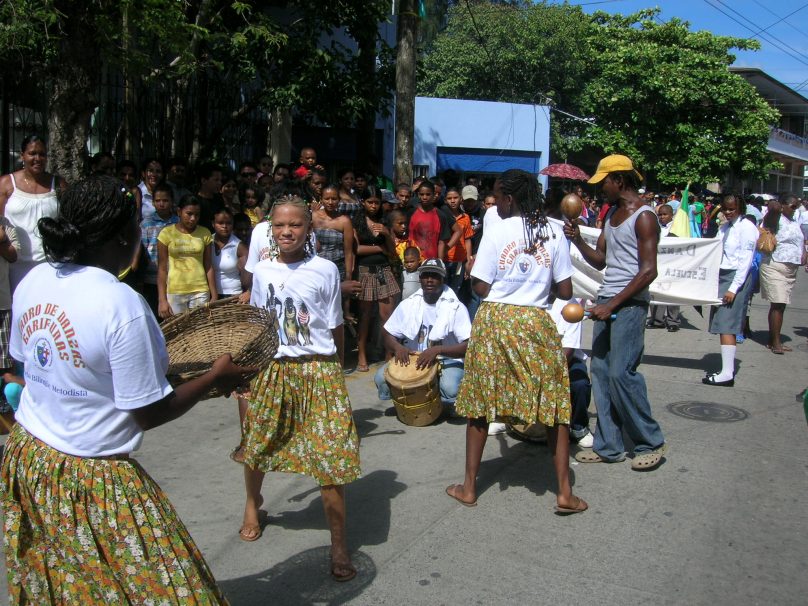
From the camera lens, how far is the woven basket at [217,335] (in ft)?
9.12

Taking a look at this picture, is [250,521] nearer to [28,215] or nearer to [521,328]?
[521,328]

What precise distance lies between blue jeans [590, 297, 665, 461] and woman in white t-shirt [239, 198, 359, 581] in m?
2.14

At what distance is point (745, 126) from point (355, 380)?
83.0ft

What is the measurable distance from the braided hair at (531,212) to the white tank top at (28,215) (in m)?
3.27

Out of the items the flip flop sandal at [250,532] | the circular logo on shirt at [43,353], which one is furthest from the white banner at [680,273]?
the circular logo on shirt at [43,353]

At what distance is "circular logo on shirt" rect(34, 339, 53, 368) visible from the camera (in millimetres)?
2229

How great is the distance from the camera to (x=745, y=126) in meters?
28.5

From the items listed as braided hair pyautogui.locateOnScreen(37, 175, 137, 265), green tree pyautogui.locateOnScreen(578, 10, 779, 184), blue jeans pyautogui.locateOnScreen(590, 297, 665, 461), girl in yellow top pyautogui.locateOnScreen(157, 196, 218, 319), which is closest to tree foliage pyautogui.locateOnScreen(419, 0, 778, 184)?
green tree pyautogui.locateOnScreen(578, 10, 779, 184)

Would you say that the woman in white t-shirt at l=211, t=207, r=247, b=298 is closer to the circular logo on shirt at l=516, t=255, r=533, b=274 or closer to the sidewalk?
the sidewalk

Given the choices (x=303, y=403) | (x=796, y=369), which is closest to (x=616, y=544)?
(x=303, y=403)

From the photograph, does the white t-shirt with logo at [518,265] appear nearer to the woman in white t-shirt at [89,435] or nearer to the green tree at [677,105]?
the woman in white t-shirt at [89,435]

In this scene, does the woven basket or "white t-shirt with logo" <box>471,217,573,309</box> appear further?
"white t-shirt with logo" <box>471,217,573,309</box>

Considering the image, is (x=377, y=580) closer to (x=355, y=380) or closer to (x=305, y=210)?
(x=305, y=210)

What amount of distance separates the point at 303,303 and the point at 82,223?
1632 mm
